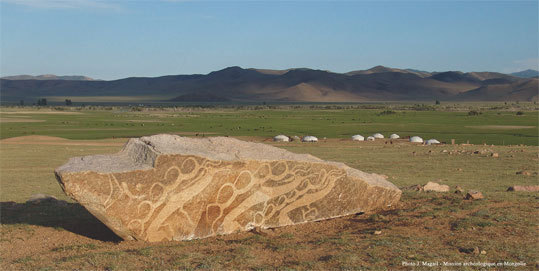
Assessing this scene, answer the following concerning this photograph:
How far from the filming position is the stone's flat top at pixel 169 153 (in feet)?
34.2

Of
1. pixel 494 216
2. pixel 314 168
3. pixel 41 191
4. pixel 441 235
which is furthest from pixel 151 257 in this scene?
pixel 41 191

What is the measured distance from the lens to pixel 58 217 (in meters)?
13.1

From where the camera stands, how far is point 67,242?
10.9 meters

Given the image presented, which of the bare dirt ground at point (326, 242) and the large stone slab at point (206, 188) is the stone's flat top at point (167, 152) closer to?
the large stone slab at point (206, 188)

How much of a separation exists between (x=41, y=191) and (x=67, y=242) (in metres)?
8.59

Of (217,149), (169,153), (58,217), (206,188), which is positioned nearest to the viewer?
(169,153)

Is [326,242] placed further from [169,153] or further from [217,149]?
[169,153]

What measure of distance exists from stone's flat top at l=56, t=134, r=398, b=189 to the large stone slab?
2 centimetres

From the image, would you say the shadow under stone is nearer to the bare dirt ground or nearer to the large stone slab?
the bare dirt ground

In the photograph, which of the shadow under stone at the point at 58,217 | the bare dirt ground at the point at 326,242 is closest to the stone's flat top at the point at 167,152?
the bare dirt ground at the point at 326,242

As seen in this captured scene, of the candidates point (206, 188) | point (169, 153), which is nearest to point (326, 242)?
point (206, 188)

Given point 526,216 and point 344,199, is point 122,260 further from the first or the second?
point 526,216

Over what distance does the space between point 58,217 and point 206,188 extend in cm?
437

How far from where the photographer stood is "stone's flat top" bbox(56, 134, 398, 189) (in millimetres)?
10414
